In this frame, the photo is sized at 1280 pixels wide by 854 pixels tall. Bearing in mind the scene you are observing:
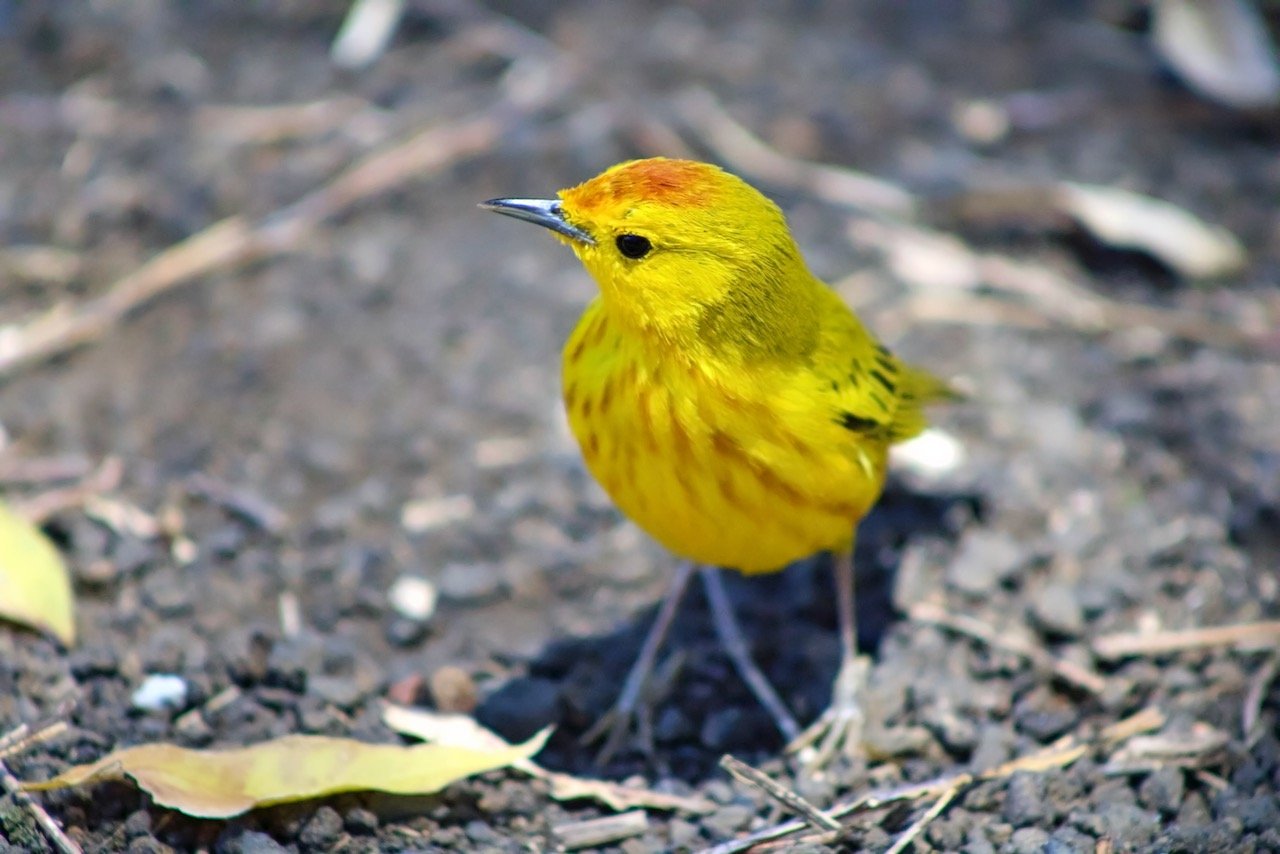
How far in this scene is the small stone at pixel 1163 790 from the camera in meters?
3.51

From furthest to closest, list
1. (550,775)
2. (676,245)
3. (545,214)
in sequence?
(550,775) < (545,214) < (676,245)

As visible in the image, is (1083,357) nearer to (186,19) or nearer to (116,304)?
(116,304)

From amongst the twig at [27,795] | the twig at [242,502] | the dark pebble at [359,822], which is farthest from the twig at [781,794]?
the twig at [242,502]

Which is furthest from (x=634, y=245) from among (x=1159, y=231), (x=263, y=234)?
(x=1159, y=231)

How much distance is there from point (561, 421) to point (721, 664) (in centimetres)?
129

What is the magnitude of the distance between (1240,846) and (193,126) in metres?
5.14

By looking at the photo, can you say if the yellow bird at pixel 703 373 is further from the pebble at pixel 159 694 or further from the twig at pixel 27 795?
the twig at pixel 27 795

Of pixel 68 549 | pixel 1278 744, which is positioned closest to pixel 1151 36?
pixel 1278 744

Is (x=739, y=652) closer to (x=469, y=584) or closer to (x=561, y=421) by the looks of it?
(x=469, y=584)

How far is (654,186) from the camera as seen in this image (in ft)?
11.4

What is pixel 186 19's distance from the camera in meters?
6.63

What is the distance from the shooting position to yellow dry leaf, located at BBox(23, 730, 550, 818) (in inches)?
124

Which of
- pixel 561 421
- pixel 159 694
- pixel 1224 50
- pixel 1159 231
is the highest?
pixel 1224 50

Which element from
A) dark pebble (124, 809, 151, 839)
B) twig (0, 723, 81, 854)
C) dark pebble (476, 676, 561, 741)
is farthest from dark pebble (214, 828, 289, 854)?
dark pebble (476, 676, 561, 741)
